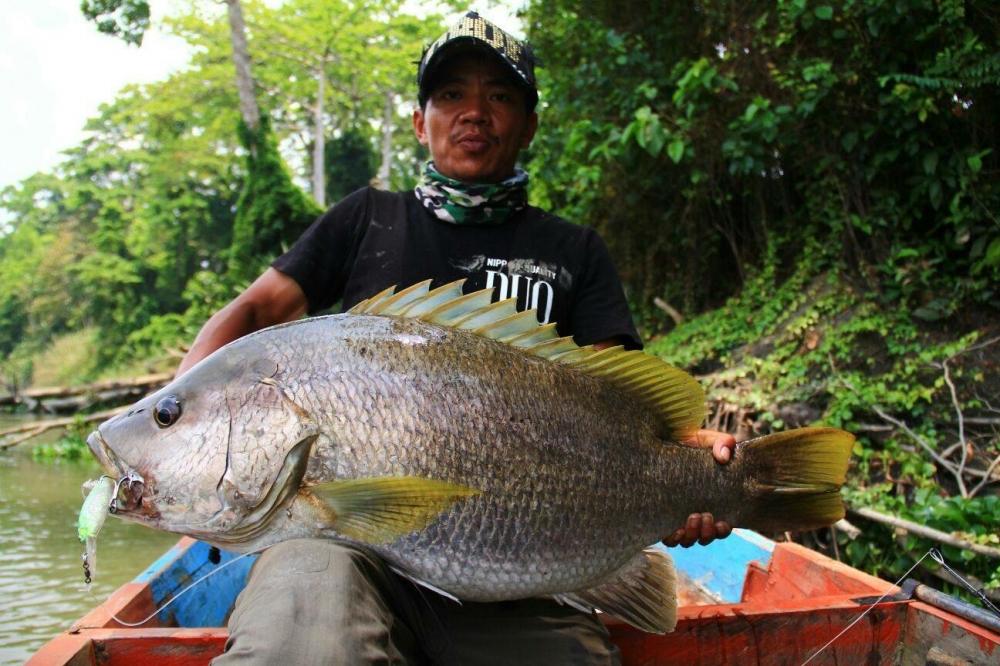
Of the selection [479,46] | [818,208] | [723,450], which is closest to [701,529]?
[723,450]

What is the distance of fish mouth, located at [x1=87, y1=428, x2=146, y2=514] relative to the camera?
61.0 inches

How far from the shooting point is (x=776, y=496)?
191 centimetres

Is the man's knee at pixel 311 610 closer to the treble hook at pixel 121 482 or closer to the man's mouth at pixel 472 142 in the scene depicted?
the treble hook at pixel 121 482

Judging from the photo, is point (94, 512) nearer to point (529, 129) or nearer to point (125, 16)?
point (529, 129)

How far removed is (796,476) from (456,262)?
4.13 feet

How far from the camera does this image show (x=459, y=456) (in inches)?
65.0

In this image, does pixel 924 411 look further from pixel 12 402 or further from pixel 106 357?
pixel 106 357

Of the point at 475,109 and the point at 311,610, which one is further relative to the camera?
the point at 475,109

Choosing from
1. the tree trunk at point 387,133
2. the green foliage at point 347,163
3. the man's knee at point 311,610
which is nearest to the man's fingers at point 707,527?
the man's knee at point 311,610

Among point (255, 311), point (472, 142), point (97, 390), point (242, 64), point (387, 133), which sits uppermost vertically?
point (387, 133)

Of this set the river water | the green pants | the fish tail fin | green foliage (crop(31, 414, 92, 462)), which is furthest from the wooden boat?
green foliage (crop(31, 414, 92, 462))

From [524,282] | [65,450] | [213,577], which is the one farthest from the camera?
[65,450]

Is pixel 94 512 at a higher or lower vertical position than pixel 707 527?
higher

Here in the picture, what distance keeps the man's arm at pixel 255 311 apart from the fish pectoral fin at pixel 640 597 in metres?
1.27
